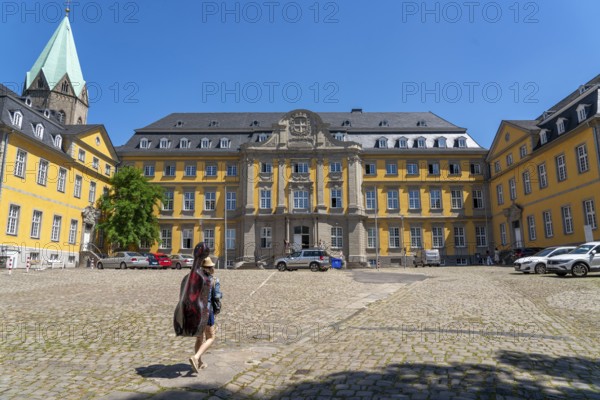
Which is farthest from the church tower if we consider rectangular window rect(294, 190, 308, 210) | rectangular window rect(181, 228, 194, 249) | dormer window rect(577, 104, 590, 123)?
dormer window rect(577, 104, 590, 123)

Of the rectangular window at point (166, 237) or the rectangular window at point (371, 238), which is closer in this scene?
the rectangular window at point (371, 238)

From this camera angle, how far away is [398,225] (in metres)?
44.4

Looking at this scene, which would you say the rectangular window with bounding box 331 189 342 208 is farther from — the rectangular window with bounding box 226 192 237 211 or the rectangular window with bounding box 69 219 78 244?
the rectangular window with bounding box 69 219 78 244

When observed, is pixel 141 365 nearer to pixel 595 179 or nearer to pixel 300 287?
pixel 300 287

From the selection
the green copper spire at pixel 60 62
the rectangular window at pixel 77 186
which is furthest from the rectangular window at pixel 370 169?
the green copper spire at pixel 60 62

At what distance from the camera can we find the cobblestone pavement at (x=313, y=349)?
5.13m

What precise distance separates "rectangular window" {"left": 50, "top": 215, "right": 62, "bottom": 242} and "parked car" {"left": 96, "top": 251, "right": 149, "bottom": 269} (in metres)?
4.04

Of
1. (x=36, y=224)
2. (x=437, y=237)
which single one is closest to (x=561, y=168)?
(x=437, y=237)

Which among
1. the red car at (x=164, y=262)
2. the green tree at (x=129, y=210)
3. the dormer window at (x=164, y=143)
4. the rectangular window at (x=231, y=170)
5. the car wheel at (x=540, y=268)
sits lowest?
the car wheel at (x=540, y=268)

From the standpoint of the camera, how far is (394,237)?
44219 mm

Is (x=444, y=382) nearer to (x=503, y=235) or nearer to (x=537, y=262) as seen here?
(x=537, y=262)

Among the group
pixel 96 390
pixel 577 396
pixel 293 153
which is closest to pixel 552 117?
pixel 293 153

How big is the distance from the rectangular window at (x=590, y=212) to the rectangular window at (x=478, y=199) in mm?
14858

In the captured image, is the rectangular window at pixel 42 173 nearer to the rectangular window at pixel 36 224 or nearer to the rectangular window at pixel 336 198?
the rectangular window at pixel 36 224
